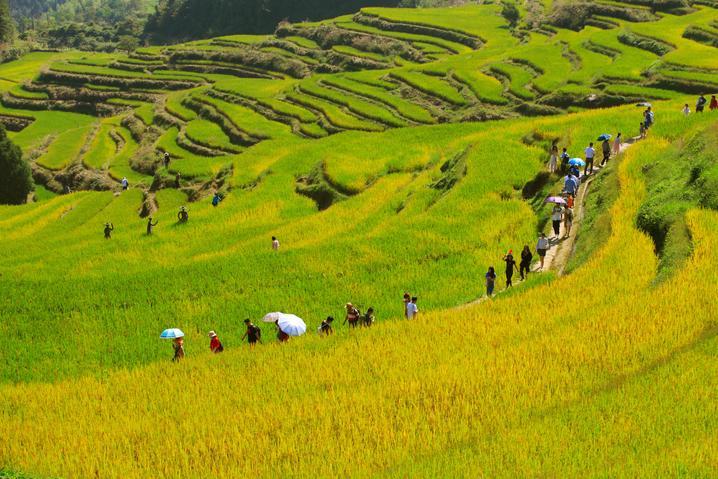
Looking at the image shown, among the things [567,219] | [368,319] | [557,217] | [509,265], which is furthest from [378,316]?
[567,219]

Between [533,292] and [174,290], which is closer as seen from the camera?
[533,292]

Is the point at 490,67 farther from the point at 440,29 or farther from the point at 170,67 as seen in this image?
the point at 170,67

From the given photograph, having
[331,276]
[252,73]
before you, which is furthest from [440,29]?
[331,276]

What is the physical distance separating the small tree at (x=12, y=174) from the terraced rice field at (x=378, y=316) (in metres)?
11.9

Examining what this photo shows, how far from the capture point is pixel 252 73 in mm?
112938

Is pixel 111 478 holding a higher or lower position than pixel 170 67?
higher

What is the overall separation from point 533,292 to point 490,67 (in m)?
64.6

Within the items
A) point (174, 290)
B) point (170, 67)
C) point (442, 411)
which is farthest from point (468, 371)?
point (170, 67)

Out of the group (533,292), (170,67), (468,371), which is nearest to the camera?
(468,371)

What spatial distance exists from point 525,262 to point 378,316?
17.7 ft

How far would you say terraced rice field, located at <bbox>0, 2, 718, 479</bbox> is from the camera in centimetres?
1228

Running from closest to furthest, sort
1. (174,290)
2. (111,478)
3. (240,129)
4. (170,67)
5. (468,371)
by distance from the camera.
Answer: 1. (111,478)
2. (468,371)
3. (174,290)
4. (240,129)
5. (170,67)

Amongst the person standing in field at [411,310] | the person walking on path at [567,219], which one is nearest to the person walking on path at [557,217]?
the person walking on path at [567,219]

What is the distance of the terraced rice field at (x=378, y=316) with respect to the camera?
40.3 feet
